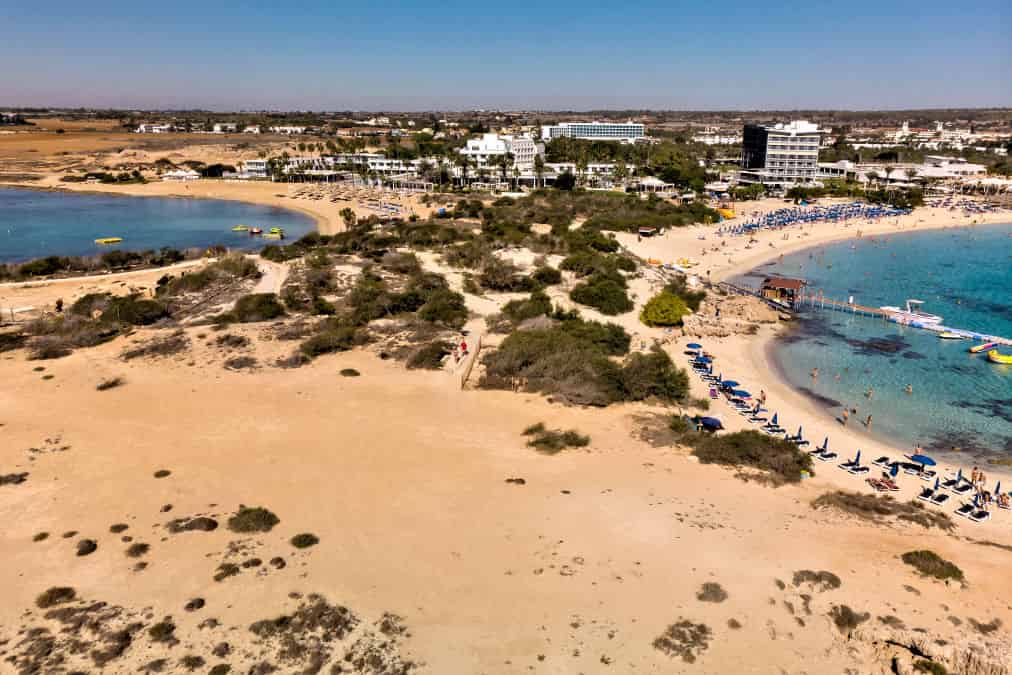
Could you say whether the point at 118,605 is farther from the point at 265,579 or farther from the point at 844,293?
the point at 844,293

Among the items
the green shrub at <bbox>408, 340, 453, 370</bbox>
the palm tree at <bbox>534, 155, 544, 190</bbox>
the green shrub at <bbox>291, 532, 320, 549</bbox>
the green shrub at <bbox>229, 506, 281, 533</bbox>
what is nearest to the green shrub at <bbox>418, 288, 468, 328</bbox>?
the green shrub at <bbox>408, 340, 453, 370</bbox>

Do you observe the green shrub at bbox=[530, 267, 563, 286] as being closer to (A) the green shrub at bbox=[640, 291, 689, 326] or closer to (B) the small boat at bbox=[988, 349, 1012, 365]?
(A) the green shrub at bbox=[640, 291, 689, 326]

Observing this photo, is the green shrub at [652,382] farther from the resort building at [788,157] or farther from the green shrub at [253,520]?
the resort building at [788,157]

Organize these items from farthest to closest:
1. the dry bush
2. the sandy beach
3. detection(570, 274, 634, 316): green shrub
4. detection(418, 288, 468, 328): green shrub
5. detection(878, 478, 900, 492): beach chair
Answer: detection(570, 274, 634, 316): green shrub < detection(418, 288, 468, 328): green shrub < detection(878, 478, 900, 492): beach chair < the dry bush < the sandy beach

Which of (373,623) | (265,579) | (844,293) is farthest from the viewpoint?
(844,293)

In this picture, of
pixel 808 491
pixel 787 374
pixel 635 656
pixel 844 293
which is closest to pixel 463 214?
pixel 844 293

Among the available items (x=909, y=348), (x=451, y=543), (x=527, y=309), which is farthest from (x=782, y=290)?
(x=451, y=543)
